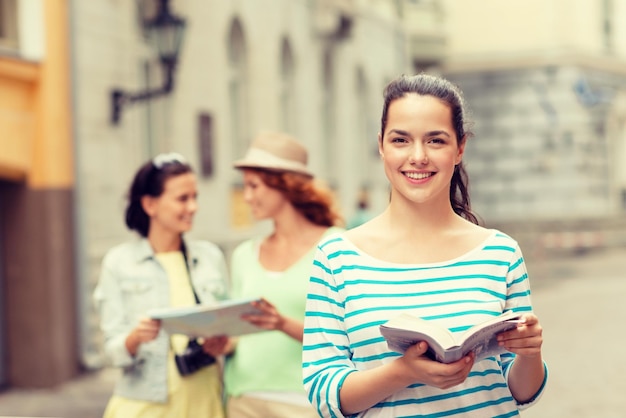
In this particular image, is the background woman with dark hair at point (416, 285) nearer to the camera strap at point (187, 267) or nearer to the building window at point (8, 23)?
A: the camera strap at point (187, 267)

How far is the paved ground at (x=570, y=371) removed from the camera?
9397 mm

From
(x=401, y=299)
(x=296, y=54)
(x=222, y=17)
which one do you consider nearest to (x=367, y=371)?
(x=401, y=299)

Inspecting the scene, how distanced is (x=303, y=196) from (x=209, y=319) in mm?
905

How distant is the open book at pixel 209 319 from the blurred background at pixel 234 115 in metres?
2.97

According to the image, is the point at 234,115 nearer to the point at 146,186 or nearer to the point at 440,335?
the point at 146,186

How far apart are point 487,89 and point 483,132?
3.89ft

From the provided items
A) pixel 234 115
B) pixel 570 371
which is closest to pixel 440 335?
pixel 570 371

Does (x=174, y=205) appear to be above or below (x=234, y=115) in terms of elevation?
below

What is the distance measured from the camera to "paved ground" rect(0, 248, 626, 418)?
30.8 feet

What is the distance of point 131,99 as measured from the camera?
468 inches

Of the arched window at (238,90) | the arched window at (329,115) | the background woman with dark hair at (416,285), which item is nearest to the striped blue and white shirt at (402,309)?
the background woman with dark hair at (416,285)

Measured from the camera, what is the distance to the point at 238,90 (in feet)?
54.2

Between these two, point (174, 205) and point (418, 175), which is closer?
point (418, 175)

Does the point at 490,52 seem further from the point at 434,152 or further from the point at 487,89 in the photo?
the point at 434,152
